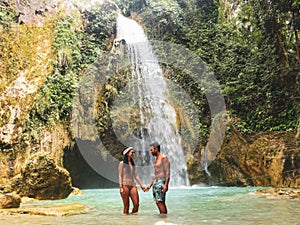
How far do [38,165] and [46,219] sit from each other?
15.6 ft

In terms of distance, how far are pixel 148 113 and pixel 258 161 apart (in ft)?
17.7

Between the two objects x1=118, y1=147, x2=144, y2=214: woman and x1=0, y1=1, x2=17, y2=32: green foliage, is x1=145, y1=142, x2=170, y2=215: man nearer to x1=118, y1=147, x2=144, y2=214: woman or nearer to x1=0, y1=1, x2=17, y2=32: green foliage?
x1=118, y1=147, x2=144, y2=214: woman

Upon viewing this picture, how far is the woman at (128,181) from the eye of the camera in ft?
17.8

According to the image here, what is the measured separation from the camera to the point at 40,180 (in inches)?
367

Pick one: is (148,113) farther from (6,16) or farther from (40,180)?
(6,16)

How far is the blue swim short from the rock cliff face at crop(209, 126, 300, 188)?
7.06 m

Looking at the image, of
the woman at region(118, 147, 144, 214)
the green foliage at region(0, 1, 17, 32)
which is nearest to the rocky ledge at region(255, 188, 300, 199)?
the woman at region(118, 147, 144, 214)

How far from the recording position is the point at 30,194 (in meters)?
9.09

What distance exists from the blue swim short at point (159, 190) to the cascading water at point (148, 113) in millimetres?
9102

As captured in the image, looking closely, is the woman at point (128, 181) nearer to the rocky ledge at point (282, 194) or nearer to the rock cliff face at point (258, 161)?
the rocky ledge at point (282, 194)

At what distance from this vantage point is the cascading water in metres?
14.4

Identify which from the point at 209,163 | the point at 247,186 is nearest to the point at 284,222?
the point at 247,186

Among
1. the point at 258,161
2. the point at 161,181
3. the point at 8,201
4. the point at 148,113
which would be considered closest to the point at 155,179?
the point at 161,181

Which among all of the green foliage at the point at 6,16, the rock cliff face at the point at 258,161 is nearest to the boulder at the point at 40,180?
the rock cliff face at the point at 258,161
